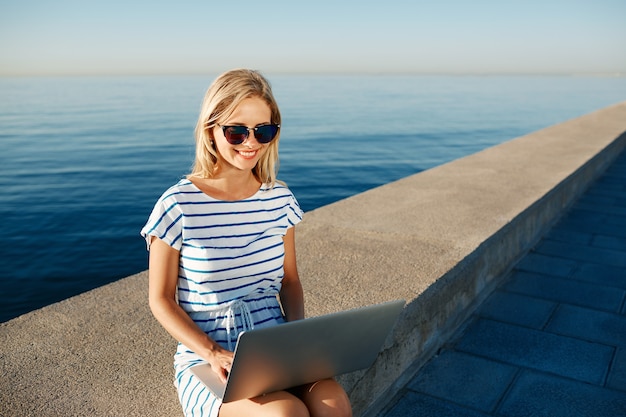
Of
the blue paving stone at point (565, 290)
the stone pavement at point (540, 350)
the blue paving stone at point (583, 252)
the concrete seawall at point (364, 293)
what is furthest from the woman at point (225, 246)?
the blue paving stone at point (583, 252)

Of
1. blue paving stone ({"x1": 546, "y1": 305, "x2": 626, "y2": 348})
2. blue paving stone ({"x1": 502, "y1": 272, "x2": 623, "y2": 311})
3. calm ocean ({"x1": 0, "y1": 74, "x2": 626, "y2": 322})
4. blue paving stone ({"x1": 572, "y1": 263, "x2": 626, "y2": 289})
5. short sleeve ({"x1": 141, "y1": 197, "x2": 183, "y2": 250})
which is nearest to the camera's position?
short sleeve ({"x1": 141, "y1": 197, "x2": 183, "y2": 250})

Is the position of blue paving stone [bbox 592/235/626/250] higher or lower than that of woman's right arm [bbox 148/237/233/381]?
lower

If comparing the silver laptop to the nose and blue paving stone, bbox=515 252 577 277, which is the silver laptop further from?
blue paving stone, bbox=515 252 577 277

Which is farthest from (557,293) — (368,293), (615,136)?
(615,136)

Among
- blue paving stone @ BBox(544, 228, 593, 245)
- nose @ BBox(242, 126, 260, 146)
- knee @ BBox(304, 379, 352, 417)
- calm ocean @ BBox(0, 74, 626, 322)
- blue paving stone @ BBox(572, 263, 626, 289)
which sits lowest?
calm ocean @ BBox(0, 74, 626, 322)

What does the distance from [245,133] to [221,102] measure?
0.48 ft

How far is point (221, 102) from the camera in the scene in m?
2.25

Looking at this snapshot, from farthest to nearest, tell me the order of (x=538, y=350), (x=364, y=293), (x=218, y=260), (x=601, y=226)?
1. (x=601, y=226)
2. (x=538, y=350)
3. (x=364, y=293)
4. (x=218, y=260)

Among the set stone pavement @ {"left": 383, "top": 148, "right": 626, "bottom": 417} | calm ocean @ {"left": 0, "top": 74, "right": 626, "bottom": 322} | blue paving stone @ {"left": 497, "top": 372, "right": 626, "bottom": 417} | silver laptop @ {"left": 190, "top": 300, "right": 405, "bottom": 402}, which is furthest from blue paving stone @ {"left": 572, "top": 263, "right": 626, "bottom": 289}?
calm ocean @ {"left": 0, "top": 74, "right": 626, "bottom": 322}

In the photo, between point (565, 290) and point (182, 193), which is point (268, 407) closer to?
point (182, 193)

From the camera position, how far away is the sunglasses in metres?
2.27

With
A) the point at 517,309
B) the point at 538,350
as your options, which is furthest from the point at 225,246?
the point at 517,309

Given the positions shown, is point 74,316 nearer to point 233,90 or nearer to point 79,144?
point 233,90

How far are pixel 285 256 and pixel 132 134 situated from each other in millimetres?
22968
